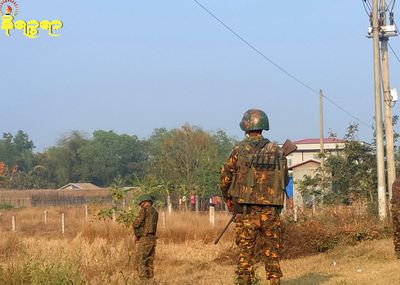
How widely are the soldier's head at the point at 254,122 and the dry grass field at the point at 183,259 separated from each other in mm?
1973

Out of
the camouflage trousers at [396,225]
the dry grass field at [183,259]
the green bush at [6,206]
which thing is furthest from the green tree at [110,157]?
the camouflage trousers at [396,225]

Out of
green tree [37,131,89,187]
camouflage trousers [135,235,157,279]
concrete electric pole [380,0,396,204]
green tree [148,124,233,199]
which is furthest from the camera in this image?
green tree [37,131,89,187]

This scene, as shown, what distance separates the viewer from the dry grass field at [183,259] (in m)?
6.12

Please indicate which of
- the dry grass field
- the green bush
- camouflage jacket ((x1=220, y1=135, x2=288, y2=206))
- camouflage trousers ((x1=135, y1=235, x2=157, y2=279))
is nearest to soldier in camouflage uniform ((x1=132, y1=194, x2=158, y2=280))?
camouflage trousers ((x1=135, y1=235, x2=157, y2=279))

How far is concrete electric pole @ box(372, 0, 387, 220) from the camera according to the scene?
16031 mm

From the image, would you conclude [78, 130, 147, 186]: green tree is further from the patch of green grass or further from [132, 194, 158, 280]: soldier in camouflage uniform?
the patch of green grass

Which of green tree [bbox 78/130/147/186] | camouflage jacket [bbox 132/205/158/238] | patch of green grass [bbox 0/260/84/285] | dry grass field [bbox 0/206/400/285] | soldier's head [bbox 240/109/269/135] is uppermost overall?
green tree [bbox 78/130/147/186]

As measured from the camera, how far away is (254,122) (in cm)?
670

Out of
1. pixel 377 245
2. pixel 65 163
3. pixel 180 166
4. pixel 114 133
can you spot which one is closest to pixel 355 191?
pixel 377 245

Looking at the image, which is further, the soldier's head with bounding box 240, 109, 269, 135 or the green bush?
the green bush

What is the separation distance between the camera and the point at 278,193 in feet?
21.8

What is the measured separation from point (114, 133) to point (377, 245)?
80900 mm

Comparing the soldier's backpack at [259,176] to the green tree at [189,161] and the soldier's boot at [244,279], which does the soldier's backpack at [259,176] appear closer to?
the soldier's boot at [244,279]

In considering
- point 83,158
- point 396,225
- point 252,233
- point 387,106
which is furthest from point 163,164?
point 83,158
